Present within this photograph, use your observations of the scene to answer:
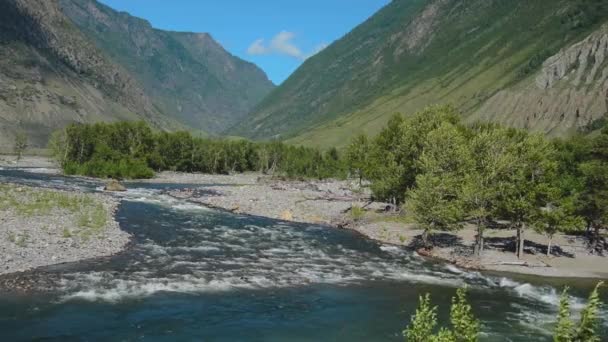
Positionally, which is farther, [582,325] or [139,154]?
[139,154]

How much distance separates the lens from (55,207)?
61031 millimetres

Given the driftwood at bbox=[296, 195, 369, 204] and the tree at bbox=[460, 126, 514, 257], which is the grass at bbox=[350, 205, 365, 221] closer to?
the driftwood at bbox=[296, 195, 369, 204]

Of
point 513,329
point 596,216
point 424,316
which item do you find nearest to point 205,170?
point 596,216

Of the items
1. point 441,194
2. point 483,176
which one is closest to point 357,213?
point 441,194

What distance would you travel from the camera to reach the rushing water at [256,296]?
91.5 ft

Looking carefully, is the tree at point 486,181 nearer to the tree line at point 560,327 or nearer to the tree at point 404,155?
the tree at point 404,155

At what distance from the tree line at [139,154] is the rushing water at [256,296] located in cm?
9690

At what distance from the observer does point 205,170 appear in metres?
190

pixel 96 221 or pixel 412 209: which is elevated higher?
pixel 412 209

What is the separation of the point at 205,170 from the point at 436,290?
159009 mm

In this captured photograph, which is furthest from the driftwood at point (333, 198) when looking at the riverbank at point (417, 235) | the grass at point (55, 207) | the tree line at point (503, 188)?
the grass at point (55, 207)

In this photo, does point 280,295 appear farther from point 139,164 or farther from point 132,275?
point 139,164

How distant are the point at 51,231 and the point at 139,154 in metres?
123

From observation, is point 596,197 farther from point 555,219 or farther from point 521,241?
point 521,241
